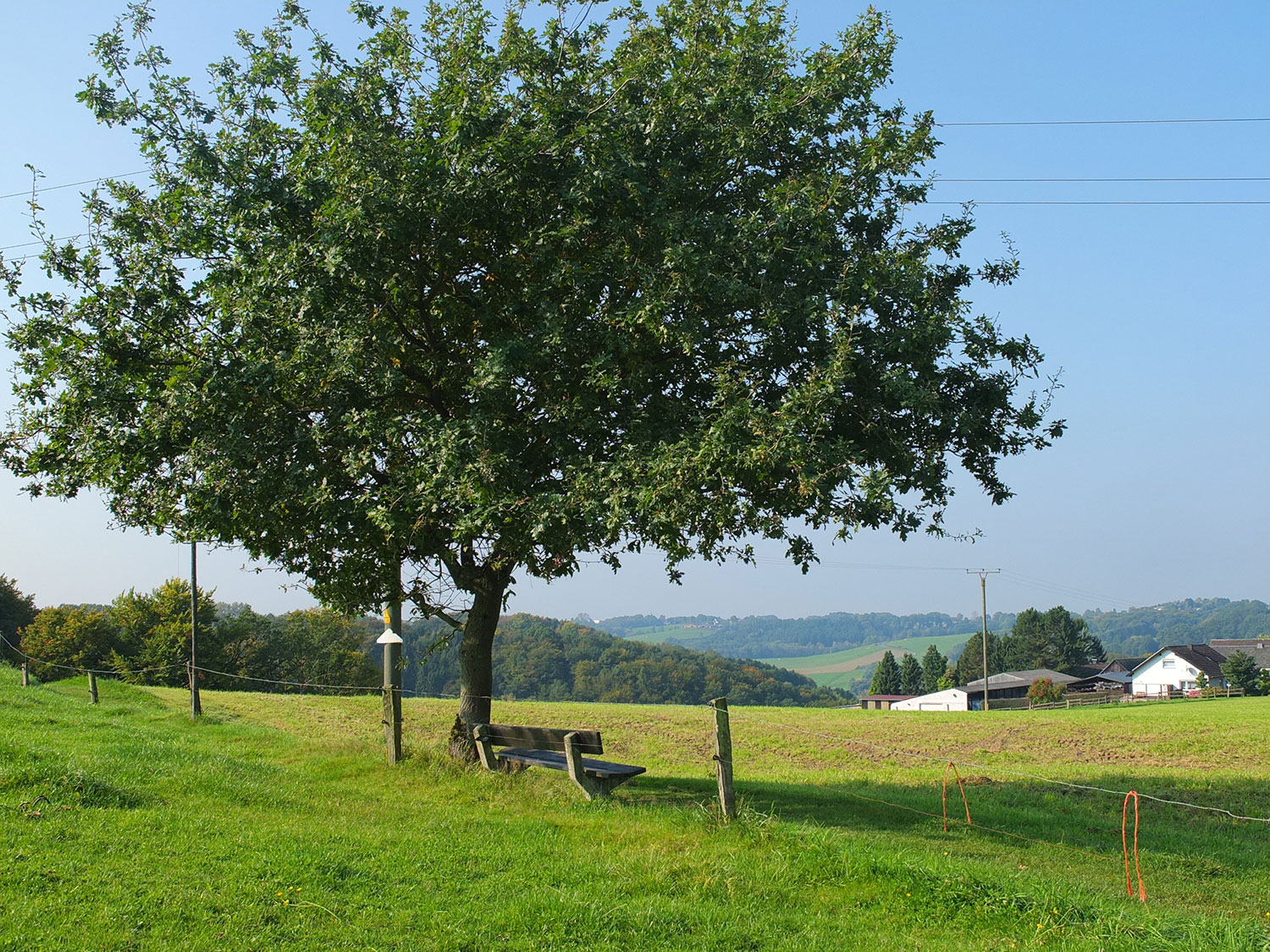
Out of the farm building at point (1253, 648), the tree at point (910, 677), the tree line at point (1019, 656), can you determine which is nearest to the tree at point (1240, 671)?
the farm building at point (1253, 648)

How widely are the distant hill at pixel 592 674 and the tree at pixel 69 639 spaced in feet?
139

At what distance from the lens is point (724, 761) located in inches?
368

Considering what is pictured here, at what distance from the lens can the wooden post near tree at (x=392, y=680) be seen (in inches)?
524

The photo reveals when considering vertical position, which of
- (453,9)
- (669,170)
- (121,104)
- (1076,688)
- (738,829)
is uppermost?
(453,9)

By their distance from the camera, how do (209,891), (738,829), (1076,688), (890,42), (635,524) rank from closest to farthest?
1. (209,891)
2. (738,829)
3. (635,524)
4. (890,42)
5. (1076,688)

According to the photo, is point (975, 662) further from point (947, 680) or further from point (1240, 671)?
point (1240, 671)

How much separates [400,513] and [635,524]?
312 cm

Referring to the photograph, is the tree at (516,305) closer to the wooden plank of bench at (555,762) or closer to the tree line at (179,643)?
the wooden plank of bench at (555,762)

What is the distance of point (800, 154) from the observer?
12320 mm

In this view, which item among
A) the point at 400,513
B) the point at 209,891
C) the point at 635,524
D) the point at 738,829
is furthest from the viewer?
the point at 400,513

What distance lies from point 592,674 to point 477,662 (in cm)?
10585

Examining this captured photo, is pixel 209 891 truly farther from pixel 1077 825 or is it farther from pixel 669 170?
pixel 1077 825

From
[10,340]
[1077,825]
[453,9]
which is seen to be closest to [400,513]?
[10,340]

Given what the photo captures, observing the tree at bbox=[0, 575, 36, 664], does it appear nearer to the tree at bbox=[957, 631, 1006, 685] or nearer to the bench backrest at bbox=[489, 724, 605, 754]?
the bench backrest at bbox=[489, 724, 605, 754]
